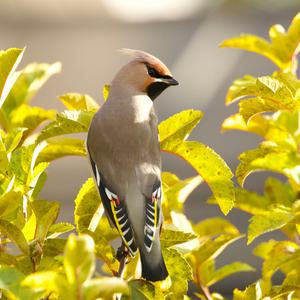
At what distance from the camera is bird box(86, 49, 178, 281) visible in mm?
1921

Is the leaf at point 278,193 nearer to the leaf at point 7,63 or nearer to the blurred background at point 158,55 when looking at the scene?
the leaf at point 7,63

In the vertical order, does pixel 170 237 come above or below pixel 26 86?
below

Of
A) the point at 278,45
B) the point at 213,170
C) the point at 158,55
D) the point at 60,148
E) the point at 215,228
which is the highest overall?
the point at 278,45

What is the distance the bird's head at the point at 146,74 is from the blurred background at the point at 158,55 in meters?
5.20

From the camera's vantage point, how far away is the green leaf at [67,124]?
179 cm

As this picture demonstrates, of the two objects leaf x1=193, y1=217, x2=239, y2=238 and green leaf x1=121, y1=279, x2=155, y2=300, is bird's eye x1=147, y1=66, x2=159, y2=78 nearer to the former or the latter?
leaf x1=193, y1=217, x2=239, y2=238

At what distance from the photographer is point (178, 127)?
187 centimetres

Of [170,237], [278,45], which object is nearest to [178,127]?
[170,237]

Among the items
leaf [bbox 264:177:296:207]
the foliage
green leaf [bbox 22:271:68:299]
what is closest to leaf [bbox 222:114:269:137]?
the foliage

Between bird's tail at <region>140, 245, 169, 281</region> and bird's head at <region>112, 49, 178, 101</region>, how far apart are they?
78cm

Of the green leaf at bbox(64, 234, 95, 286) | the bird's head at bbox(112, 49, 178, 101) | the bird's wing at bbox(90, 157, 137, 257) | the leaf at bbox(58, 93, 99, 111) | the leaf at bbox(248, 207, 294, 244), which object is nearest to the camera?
the green leaf at bbox(64, 234, 95, 286)

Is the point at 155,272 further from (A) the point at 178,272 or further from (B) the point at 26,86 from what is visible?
(B) the point at 26,86

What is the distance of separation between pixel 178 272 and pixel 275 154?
36 centimetres

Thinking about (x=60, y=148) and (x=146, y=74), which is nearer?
(x=60, y=148)
